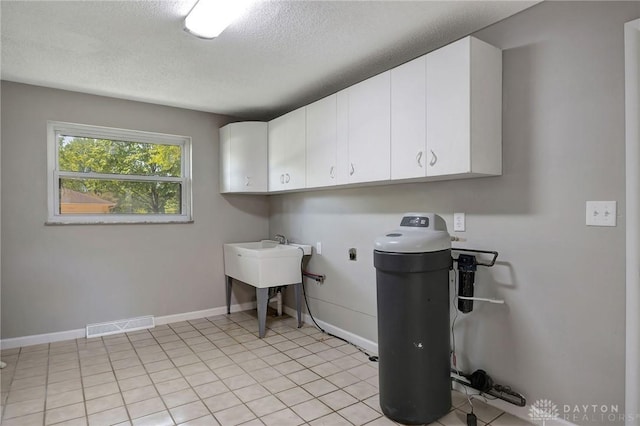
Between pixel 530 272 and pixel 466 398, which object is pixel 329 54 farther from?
pixel 466 398

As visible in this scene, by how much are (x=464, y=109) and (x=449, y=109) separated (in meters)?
0.09

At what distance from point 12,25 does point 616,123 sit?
10.8ft

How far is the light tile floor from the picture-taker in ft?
6.73

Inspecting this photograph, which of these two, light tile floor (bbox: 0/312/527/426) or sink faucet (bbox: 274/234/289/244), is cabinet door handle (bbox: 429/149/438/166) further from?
sink faucet (bbox: 274/234/289/244)

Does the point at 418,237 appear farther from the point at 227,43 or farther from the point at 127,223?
the point at 127,223

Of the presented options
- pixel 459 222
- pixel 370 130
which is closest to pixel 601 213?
pixel 459 222

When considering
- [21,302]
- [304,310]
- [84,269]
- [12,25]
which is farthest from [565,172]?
[21,302]

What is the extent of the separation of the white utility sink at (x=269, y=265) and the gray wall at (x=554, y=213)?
163cm

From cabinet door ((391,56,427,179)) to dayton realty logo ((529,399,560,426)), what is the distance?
140 centimetres

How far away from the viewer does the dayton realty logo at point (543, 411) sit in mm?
1888

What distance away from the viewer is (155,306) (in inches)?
147

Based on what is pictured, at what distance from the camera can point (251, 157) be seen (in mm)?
3811

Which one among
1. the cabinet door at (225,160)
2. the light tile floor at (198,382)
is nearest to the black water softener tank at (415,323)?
the light tile floor at (198,382)

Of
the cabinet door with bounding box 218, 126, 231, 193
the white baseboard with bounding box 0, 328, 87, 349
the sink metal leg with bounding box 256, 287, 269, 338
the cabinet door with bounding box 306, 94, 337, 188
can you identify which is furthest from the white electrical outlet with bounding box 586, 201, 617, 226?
the white baseboard with bounding box 0, 328, 87, 349
